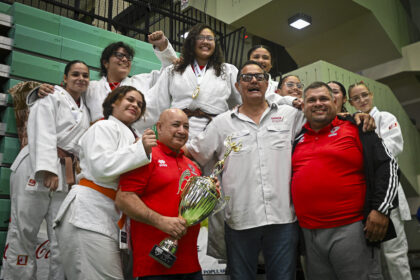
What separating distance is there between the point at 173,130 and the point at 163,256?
2.39 ft

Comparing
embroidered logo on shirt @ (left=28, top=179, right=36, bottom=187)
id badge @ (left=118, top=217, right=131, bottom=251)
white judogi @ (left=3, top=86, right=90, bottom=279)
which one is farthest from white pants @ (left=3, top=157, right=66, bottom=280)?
id badge @ (left=118, top=217, right=131, bottom=251)

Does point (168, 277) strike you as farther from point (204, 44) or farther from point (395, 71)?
point (395, 71)

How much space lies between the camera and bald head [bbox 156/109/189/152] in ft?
7.31

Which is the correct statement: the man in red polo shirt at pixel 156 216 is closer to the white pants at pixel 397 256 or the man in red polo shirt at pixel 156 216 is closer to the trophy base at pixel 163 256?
the trophy base at pixel 163 256

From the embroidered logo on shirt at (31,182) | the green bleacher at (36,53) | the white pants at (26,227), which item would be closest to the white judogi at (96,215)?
the embroidered logo on shirt at (31,182)

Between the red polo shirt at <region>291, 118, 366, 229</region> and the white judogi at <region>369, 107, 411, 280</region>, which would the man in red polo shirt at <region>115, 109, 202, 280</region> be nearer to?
the red polo shirt at <region>291, 118, 366, 229</region>

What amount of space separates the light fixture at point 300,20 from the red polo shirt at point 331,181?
6275mm

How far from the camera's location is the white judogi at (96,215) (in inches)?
76.4

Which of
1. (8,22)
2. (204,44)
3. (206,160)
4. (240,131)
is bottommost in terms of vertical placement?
(206,160)

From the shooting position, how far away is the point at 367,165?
2.25 metres

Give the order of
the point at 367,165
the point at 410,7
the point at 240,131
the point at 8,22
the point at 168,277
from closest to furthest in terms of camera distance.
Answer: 1. the point at 168,277
2. the point at 367,165
3. the point at 240,131
4. the point at 8,22
5. the point at 410,7

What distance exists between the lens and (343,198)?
2207mm

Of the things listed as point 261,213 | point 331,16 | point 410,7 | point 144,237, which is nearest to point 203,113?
point 261,213

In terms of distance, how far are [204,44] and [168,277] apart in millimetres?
1878
